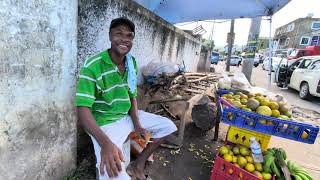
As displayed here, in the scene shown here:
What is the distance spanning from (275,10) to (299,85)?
604 centimetres

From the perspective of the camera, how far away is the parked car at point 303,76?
863 cm

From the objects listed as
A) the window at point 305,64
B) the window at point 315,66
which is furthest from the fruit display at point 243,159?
the window at point 305,64

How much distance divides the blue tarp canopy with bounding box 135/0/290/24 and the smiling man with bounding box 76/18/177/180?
3.42 meters

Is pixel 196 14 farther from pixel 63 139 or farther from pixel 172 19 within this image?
pixel 63 139

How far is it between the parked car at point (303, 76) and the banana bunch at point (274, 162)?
23.6 feet

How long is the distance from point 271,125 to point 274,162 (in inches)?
21.1

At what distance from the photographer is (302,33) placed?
3684 cm

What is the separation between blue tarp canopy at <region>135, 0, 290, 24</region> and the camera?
5188 mm

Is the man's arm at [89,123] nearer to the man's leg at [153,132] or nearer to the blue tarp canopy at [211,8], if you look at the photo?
the man's leg at [153,132]

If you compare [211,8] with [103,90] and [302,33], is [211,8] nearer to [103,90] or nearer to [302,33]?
[103,90]

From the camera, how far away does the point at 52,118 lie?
2.08 m

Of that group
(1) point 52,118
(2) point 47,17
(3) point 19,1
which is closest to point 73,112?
(1) point 52,118

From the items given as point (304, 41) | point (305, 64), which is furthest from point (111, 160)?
point (304, 41)

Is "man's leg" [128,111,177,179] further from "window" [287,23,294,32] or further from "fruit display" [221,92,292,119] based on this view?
"window" [287,23,294,32]
